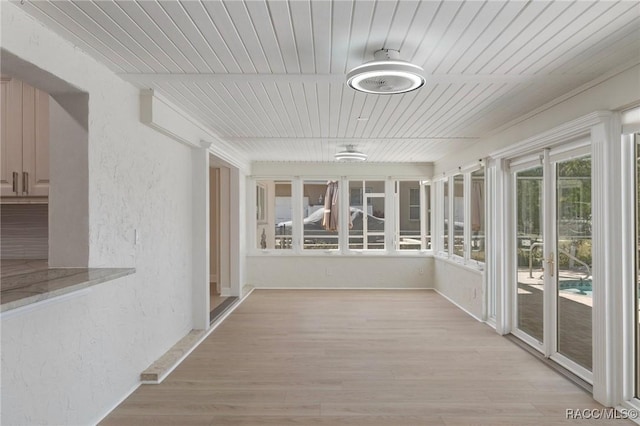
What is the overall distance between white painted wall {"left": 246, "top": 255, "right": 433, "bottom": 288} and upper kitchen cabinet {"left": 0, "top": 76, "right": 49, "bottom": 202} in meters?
4.93

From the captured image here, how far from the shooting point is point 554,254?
357 centimetres

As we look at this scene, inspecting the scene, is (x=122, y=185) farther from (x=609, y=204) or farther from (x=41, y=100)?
(x=609, y=204)

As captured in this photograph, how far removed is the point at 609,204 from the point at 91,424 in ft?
12.5

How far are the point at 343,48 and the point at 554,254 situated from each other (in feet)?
9.04

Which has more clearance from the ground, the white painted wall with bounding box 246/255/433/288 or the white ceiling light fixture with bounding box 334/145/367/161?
the white ceiling light fixture with bounding box 334/145/367/161

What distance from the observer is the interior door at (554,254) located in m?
3.23

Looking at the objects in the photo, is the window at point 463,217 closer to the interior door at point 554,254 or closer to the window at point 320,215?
the interior door at point 554,254

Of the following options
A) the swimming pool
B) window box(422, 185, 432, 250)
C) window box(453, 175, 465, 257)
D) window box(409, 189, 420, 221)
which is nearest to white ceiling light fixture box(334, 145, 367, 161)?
window box(453, 175, 465, 257)

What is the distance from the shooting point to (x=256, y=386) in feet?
10.3

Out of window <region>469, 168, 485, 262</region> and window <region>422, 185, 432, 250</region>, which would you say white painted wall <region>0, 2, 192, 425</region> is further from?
window <region>422, 185, 432, 250</region>

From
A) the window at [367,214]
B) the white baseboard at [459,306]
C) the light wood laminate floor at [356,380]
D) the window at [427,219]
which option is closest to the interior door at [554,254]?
the light wood laminate floor at [356,380]

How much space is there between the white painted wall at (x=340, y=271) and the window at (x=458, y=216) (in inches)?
42.7

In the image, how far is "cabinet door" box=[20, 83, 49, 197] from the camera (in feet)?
8.21

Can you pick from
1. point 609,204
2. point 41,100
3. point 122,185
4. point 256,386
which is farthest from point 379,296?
point 41,100
